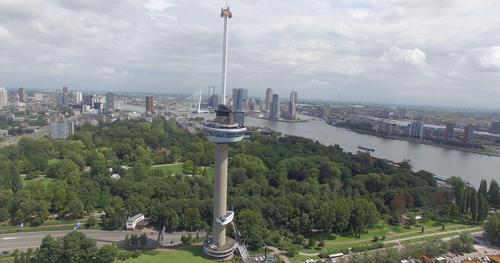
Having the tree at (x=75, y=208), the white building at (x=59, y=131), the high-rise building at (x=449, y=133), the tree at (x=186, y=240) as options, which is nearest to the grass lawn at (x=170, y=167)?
the tree at (x=75, y=208)

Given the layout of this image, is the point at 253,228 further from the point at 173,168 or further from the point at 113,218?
the point at 173,168

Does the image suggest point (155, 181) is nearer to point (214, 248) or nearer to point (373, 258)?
point (214, 248)

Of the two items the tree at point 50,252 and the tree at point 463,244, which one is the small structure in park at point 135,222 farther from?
the tree at point 463,244

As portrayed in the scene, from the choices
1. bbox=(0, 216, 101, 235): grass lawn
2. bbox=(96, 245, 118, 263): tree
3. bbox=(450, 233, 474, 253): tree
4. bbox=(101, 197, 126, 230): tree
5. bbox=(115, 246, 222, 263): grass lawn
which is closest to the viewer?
bbox=(96, 245, 118, 263): tree

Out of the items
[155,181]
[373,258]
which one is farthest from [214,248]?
[155,181]

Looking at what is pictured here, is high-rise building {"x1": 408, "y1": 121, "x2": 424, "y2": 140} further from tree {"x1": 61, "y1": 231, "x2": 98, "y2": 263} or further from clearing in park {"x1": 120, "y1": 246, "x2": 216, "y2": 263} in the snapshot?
tree {"x1": 61, "y1": 231, "x2": 98, "y2": 263}

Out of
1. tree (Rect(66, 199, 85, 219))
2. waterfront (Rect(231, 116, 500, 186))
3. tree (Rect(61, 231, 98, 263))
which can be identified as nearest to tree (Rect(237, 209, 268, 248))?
tree (Rect(61, 231, 98, 263))

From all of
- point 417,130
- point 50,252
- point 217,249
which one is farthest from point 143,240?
point 417,130
